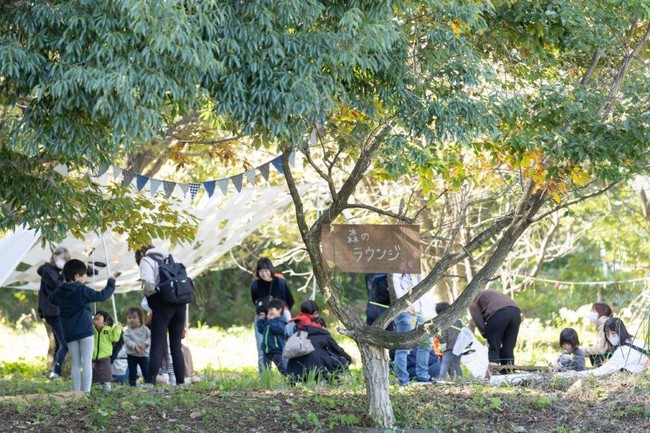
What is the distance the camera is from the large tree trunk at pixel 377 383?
649cm

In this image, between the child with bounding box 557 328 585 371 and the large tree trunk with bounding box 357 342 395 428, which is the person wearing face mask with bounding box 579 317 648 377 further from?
the large tree trunk with bounding box 357 342 395 428

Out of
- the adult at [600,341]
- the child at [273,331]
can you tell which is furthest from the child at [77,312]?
the adult at [600,341]

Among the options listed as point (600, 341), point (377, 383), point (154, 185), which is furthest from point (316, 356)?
point (600, 341)

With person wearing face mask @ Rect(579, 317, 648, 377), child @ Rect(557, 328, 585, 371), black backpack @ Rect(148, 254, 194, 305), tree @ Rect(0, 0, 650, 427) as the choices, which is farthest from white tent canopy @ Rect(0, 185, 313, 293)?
tree @ Rect(0, 0, 650, 427)

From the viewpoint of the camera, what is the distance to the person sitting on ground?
29.7 feet

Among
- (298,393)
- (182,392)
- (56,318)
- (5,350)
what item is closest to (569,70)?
(298,393)

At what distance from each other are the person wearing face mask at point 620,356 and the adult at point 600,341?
136 millimetres

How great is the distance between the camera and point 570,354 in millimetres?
9062

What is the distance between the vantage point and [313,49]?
193 inches

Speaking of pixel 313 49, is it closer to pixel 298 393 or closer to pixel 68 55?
pixel 68 55

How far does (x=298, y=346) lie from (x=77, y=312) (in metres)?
1.74

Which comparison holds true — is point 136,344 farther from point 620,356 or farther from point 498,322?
point 620,356

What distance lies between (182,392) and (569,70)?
377 centimetres

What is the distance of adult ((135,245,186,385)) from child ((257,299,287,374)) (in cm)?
79
